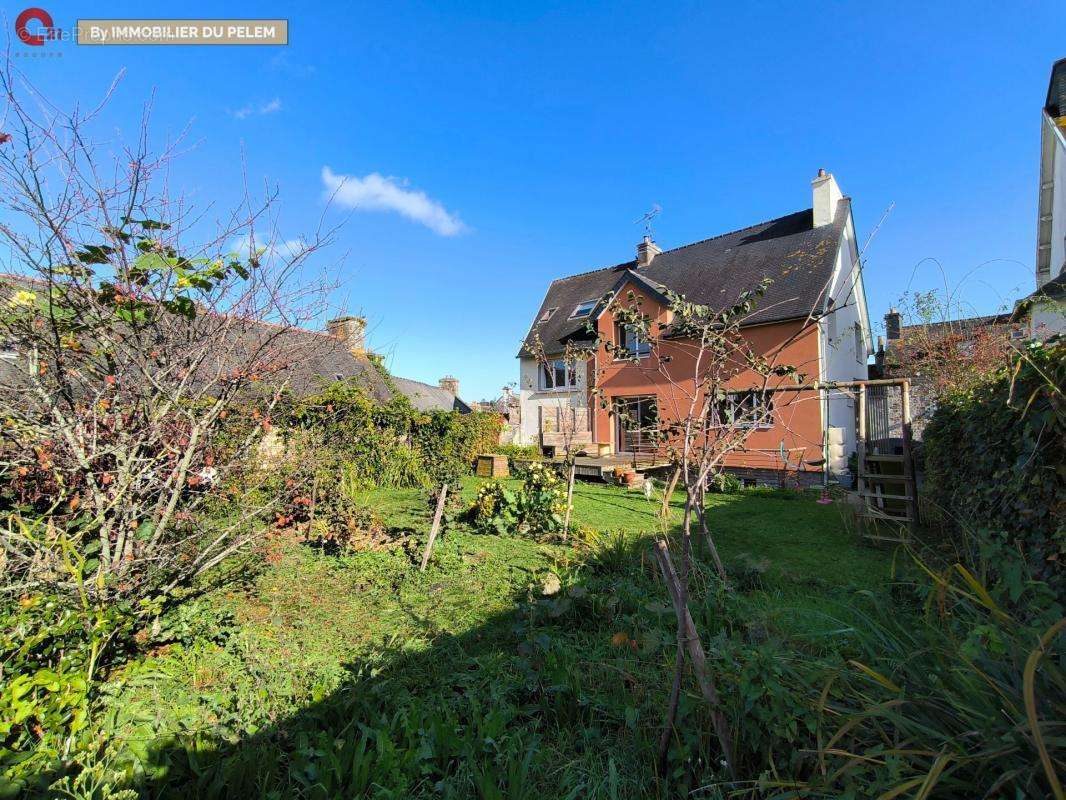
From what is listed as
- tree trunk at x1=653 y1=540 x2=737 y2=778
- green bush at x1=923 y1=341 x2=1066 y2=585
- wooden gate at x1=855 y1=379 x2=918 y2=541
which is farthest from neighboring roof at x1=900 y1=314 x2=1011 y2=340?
tree trunk at x1=653 y1=540 x2=737 y2=778

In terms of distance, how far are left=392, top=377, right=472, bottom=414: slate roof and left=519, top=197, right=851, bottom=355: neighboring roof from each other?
8.03 metres

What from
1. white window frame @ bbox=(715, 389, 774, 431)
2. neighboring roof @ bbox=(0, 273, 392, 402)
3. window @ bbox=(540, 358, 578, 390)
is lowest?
white window frame @ bbox=(715, 389, 774, 431)

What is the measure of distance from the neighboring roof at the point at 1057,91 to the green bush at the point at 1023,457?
11936mm

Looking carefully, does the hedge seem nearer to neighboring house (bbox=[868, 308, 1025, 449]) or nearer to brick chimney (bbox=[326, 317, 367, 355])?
brick chimney (bbox=[326, 317, 367, 355])

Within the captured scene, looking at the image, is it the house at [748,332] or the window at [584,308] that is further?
the window at [584,308]

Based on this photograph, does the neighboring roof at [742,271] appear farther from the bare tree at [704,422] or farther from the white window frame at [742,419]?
the white window frame at [742,419]

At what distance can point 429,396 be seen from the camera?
94.1ft

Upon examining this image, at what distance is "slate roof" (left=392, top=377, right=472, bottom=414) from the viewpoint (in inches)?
1038

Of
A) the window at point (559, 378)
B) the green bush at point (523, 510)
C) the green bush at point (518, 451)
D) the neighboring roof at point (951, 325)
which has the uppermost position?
the window at point (559, 378)

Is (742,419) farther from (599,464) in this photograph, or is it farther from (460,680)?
(599,464)

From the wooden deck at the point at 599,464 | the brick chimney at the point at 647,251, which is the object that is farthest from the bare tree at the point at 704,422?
the brick chimney at the point at 647,251

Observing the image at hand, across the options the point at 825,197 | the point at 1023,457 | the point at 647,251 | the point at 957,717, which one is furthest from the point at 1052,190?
the point at 957,717

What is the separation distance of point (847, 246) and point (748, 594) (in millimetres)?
16069

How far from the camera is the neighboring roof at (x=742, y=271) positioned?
46.5 feet
